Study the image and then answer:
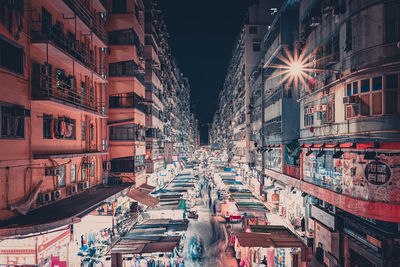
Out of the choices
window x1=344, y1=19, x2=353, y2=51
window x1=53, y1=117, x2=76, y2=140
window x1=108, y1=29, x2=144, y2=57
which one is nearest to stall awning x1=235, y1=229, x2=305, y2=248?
window x1=344, y1=19, x2=353, y2=51

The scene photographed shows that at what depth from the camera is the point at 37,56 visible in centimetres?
1329

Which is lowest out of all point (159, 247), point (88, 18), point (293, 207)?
point (293, 207)

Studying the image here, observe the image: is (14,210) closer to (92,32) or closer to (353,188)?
(92,32)

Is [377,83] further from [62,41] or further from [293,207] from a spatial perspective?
[62,41]

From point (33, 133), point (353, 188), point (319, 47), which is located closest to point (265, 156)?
point (319, 47)

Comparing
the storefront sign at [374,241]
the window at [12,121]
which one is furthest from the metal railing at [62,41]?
the storefront sign at [374,241]

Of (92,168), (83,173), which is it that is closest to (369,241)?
(83,173)

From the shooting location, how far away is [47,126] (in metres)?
14.3

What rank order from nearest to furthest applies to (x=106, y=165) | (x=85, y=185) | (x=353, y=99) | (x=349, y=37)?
(x=353, y=99)
(x=349, y=37)
(x=85, y=185)
(x=106, y=165)

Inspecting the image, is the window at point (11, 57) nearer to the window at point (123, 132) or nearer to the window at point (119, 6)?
the window at point (123, 132)

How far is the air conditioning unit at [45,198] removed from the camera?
13.4 meters

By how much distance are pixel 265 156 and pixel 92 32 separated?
24.3 m

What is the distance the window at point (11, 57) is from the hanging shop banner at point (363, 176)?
17.2 m

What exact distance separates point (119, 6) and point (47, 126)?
14.9 meters
